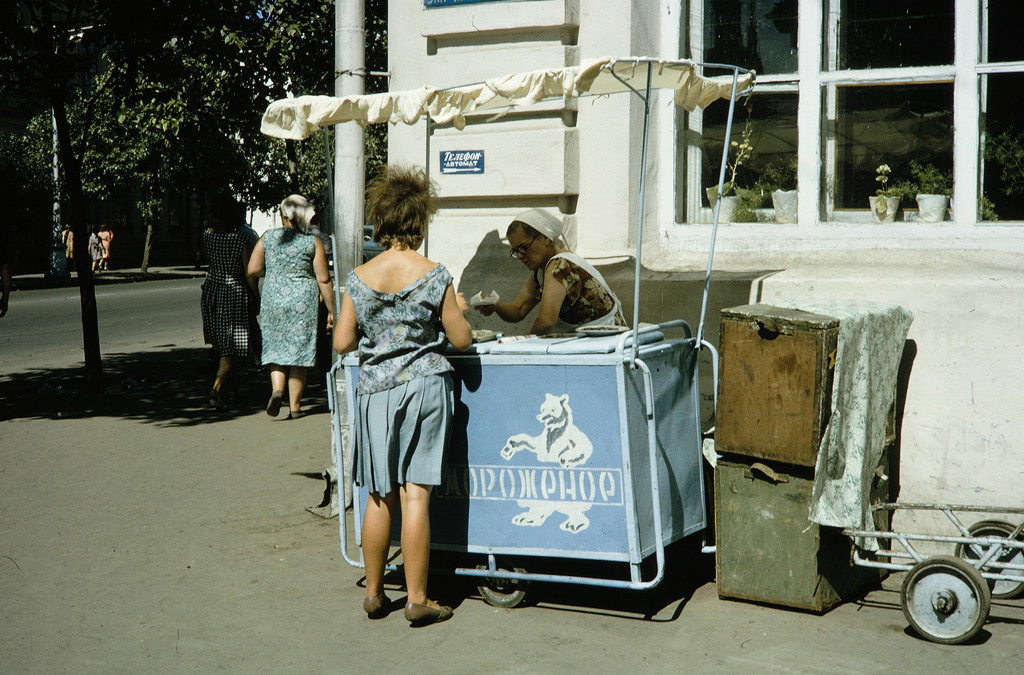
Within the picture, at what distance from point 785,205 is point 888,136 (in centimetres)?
63

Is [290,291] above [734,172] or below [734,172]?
below

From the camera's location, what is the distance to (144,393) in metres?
9.89

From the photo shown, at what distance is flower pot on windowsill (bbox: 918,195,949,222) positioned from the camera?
5.20 meters

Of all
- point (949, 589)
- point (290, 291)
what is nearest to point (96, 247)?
point (290, 291)

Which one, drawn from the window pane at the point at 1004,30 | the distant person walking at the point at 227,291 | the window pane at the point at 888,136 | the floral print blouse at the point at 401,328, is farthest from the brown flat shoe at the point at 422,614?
the distant person walking at the point at 227,291

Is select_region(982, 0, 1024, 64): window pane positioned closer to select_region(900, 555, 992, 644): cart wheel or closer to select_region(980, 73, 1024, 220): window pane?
select_region(980, 73, 1024, 220): window pane

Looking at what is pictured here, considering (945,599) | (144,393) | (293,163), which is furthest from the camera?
(293,163)

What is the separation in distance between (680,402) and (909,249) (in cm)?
166

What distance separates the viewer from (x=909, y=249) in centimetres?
515

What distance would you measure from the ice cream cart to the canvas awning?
0.04ft

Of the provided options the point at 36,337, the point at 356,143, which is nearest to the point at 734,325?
the point at 356,143

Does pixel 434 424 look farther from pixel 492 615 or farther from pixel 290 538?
pixel 290 538

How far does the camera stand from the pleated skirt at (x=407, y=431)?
4008mm

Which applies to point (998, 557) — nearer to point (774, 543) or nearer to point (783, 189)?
point (774, 543)
